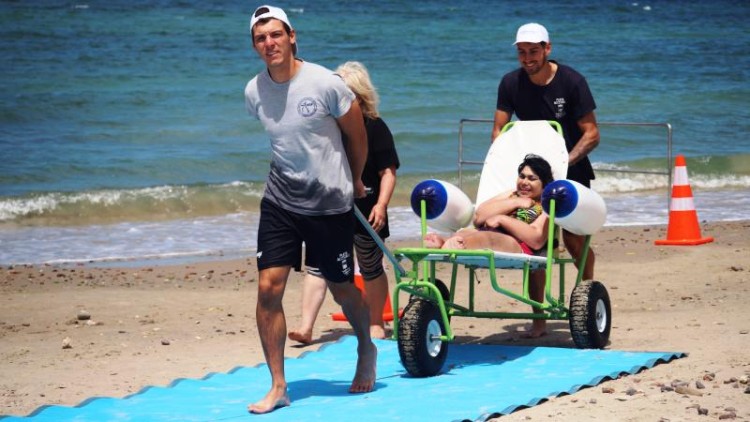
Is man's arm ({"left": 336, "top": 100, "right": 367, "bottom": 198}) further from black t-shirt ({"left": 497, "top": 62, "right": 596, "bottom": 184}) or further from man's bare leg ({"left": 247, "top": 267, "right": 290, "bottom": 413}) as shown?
black t-shirt ({"left": 497, "top": 62, "right": 596, "bottom": 184})

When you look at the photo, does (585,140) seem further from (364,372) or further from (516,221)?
(364,372)

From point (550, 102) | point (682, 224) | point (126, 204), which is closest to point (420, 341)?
point (550, 102)

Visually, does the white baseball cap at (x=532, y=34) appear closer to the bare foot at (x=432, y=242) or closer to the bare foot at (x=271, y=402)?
the bare foot at (x=432, y=242)

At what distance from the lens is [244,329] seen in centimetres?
850

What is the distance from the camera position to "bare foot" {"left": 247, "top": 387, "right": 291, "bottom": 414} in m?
5.85

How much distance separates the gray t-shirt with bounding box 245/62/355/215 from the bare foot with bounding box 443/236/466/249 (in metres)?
1.15

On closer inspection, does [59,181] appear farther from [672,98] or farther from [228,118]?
[672,98]

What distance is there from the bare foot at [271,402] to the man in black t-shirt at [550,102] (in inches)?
94.8

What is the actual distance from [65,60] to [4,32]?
637 cm

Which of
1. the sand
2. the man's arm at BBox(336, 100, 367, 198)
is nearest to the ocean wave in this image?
the sand

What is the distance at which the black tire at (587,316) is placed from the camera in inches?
283

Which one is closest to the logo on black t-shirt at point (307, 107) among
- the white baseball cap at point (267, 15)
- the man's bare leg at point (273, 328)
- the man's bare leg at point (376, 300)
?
the white baseball cap at point (267, 15)

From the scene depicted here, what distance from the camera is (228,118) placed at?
74.4 feet

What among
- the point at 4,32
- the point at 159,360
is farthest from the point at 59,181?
the point at 4,32
